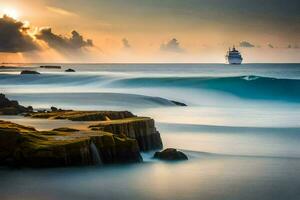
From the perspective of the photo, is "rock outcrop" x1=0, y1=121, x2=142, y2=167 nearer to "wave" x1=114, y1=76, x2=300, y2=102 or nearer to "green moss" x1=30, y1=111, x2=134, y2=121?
"green moss" x1=30, y1=111, x2=134, y2=121

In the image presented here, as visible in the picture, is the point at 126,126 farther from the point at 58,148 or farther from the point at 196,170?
the point at 58,148

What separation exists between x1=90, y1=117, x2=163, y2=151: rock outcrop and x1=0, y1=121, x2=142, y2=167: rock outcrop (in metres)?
2.17

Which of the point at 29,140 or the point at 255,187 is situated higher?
the point at 29,140

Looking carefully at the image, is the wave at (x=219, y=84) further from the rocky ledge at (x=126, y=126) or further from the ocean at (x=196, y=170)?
the rocky ledge at (x=126, y=126)

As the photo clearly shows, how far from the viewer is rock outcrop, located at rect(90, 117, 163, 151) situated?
23.3 m

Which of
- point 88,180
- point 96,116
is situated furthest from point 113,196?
point 96,116

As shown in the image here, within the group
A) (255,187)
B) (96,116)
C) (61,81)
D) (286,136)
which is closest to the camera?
(255,187)

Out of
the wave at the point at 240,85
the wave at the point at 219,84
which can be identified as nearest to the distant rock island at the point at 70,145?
the wave at the point at 219,84

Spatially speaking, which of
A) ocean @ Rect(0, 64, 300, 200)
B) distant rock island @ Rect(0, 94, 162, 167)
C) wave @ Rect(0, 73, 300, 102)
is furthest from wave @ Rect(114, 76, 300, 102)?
distant rock island @ Rect(0, 94, 162, 167)

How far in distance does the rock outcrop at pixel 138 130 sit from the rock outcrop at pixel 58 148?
2.17 meters

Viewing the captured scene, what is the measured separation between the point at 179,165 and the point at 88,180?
4090 millimetres

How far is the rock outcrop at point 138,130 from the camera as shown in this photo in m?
23.3

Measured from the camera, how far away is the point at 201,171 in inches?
808

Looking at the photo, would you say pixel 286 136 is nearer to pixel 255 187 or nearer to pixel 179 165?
pixel 179 165
